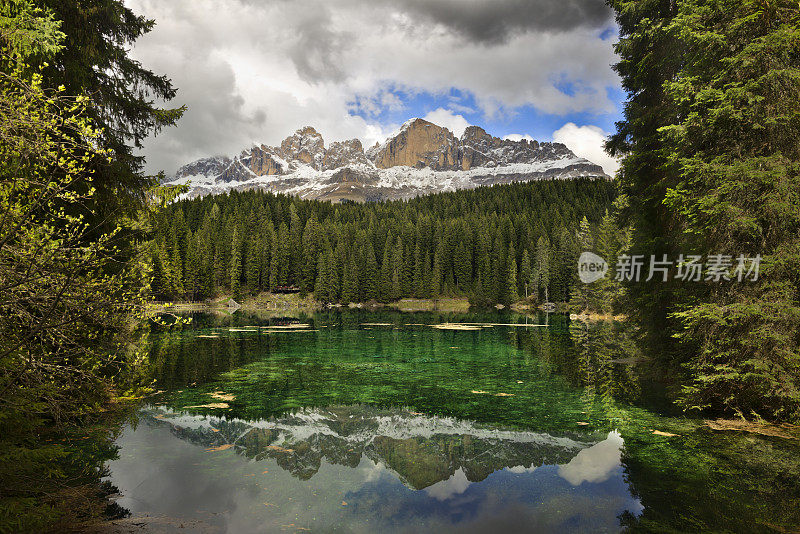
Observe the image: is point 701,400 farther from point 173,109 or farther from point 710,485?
point 173,109

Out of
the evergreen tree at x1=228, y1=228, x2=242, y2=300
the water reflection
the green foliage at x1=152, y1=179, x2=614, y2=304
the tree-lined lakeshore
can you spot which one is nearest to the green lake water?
the water reflection

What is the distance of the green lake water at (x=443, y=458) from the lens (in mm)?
7656

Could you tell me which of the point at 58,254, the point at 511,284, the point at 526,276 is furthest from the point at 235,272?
the point at 58,254

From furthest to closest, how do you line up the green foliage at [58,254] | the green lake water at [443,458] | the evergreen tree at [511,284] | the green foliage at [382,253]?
the evergreen tree at [511,284] → the green foliage at [382,253] → the green lake water at [443,458] → the green foliage at [58,254]

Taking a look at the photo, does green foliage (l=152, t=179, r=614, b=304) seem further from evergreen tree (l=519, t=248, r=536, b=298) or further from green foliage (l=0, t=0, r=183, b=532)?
green foliage (l=0, t=0, r=183, b=532)

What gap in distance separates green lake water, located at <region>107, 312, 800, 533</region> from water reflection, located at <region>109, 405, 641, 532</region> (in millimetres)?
44

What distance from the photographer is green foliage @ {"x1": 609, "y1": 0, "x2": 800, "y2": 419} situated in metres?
10.4

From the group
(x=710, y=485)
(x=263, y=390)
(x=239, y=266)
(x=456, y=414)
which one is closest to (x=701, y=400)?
(x=710, y=485)

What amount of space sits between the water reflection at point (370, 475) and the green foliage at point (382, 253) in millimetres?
72305

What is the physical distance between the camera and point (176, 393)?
16.4m

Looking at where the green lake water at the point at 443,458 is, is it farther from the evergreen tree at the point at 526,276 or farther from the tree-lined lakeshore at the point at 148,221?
the evergreen tree at the point at 526,276

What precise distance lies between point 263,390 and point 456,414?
8085mm

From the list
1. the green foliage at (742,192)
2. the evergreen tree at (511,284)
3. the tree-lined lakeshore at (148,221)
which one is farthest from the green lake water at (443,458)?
the evergreen tree at (511,284)

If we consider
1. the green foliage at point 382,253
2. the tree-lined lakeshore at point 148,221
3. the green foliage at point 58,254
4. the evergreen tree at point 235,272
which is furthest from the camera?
the evergreen tree at point 235,272
